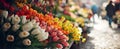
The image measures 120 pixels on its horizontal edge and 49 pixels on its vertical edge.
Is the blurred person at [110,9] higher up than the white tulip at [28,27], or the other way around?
the white tulip at [28,27]

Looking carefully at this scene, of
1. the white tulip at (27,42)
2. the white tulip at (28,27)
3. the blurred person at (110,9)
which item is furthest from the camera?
the blurred person at (110,9)

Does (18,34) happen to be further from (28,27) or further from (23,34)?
(28,27)

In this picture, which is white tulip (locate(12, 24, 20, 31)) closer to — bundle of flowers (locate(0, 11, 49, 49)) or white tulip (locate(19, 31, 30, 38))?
bundle of flowers (locate(0, 11, 49, 49))

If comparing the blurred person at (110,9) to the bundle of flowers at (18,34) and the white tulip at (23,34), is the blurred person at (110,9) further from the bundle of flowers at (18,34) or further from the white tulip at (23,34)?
the white tulip at (23,34)

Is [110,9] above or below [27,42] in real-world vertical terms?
below

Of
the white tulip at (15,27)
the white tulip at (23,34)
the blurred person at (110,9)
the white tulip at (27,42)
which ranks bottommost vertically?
the blurred person at (110,9)

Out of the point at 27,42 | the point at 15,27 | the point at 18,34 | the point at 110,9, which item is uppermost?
the point at 15,27

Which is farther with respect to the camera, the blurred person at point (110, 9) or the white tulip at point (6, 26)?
the blurred person at point (110, 9)

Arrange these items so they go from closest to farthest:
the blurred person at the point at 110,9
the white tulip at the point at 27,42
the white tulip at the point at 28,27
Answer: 1. the white tulip at the point at 27,42
2. the white tulip at the point at 28,27
3. the blurred person at the point at 110,9

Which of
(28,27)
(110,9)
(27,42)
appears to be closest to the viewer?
(27,42)

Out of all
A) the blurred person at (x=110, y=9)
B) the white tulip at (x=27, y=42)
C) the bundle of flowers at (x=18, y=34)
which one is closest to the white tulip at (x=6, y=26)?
the bundle of flowers at (x=18, y=34)

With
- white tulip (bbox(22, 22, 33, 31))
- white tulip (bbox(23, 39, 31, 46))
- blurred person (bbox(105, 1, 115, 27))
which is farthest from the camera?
blurred person (bbox(105, 1, 115, 27))

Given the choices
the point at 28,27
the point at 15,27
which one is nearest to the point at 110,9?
the point at 28,27

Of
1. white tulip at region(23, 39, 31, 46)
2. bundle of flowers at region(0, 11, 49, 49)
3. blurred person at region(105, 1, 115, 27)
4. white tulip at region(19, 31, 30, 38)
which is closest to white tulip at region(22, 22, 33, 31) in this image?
bundle of flowers at region(0, 11, 49, 49)
